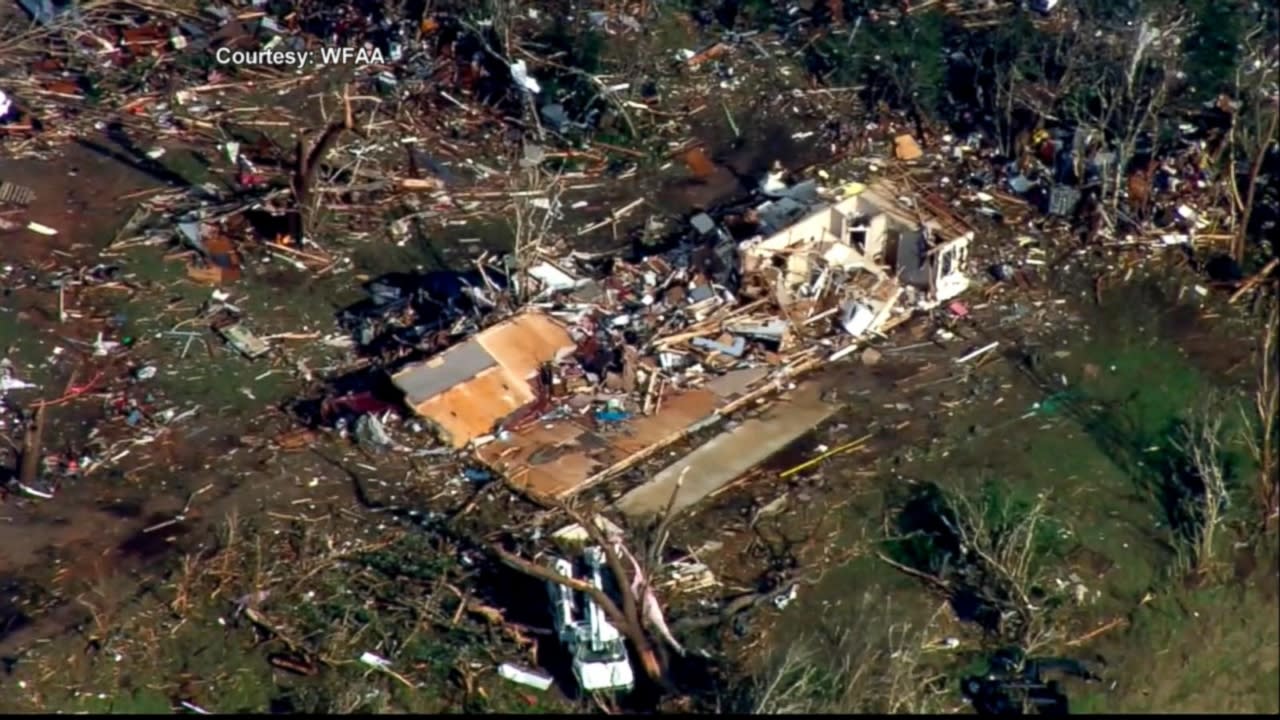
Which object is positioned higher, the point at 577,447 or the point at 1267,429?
the point at 1267,429

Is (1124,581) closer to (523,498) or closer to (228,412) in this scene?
(523,498)

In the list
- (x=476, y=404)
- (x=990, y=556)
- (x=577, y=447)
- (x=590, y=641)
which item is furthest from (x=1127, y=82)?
(x=590, y=641)

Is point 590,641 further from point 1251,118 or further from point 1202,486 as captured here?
point 1251,118

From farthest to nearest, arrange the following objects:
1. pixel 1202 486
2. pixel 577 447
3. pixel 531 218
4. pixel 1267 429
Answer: pixel 531 218
pixel 577 447
pixel 1202 486
pixel 1267 429

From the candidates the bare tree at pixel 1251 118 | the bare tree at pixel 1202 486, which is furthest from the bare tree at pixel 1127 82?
the bare tree at pixel 1202 486

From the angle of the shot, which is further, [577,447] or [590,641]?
[577,447]

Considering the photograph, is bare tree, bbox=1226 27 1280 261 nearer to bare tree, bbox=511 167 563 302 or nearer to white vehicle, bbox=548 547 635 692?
bare tree, bbox=511 167 563 302

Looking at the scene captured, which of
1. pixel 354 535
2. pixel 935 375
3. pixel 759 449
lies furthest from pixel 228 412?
pixel 935 375

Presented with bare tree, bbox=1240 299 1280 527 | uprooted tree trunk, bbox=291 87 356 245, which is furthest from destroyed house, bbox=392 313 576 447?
bare tree, bbox=1240 299 1280 527
